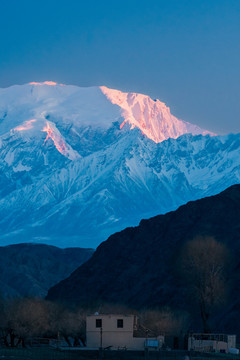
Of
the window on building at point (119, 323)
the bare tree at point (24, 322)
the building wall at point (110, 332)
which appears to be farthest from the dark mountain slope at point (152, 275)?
the window on building at point (119, 323)

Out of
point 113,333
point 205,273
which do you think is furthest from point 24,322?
point 205,273

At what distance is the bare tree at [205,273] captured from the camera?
124562 mm

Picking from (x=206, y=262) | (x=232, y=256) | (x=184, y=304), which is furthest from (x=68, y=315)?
(x=232, y=256)

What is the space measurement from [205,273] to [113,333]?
85.0 ft

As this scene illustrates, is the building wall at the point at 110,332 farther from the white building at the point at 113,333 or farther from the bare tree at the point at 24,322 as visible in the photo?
the bare tree at the point at 24,322

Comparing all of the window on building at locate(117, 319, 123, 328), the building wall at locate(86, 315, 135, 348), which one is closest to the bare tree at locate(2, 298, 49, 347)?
the building wall at locate(86, 315, 135, 348)

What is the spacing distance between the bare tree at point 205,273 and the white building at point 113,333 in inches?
672

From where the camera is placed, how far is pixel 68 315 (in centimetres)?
13175

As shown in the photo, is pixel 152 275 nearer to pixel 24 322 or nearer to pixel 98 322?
pixel 24 322

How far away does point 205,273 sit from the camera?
420 feet

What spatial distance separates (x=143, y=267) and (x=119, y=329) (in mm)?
85733

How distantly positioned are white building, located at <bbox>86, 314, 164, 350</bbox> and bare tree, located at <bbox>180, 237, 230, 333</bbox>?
672 inches

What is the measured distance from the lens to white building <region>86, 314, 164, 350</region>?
105m

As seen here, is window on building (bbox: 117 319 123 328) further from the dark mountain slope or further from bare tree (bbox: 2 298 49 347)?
the dark mountain slope
